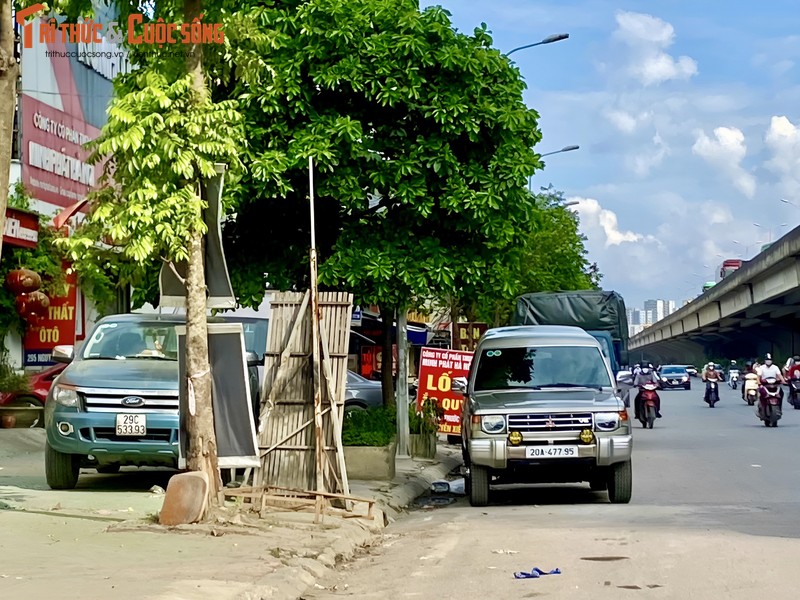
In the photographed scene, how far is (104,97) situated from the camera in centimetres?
2952

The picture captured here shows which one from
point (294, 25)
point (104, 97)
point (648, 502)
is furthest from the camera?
point (104, 97)

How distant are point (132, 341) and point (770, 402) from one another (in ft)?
71.5

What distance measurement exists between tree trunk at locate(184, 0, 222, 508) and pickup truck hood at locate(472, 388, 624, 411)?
14.3ft

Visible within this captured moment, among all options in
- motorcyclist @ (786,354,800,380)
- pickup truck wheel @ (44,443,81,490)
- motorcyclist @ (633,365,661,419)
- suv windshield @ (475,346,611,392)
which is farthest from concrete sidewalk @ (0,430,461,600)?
motorcyclist @ (786,354,800,380)

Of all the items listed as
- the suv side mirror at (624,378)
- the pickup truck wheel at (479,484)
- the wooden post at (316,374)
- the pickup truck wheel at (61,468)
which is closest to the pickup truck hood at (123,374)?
the pickup truck wheel at (61,468)

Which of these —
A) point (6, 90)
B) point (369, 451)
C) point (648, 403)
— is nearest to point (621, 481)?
point (369, 451)

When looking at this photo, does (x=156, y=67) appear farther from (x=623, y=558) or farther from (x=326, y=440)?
(x=623, y=558)

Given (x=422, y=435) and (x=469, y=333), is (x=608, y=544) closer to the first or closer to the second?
(x=422, y=435)

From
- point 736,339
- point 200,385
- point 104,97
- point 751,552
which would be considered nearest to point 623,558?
point 751,552

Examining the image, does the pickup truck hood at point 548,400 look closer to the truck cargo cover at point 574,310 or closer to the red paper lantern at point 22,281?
the red paper lantern at point 22,281

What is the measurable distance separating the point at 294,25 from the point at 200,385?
6486 mm

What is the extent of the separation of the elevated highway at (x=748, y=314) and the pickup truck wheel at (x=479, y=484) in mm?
33818

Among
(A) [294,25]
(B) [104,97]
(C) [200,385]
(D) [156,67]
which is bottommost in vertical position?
(C) [200,385]

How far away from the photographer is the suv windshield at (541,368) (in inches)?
614
